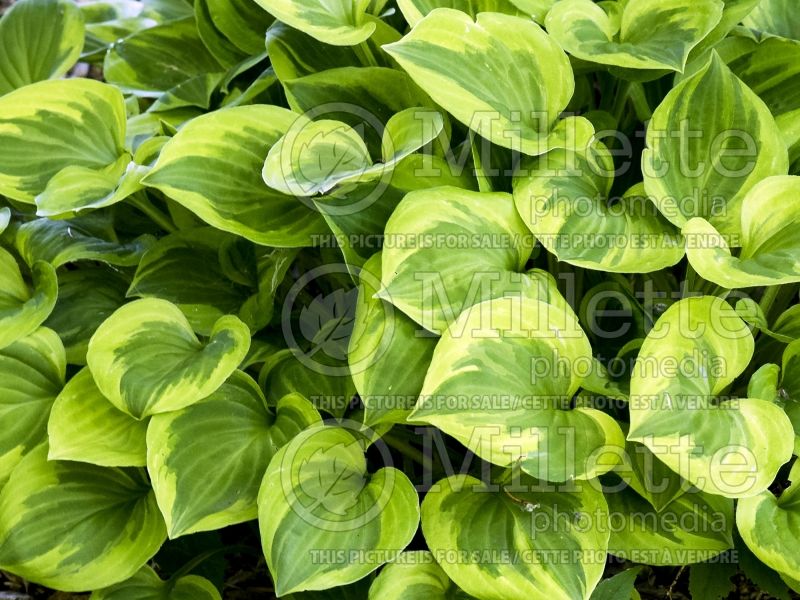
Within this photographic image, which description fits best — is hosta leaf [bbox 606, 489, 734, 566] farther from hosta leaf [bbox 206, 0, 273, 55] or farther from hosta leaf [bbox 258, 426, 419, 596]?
hosta leaf [bbox 206, 0, 273, 55]

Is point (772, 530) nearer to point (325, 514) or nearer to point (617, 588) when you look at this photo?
point (617, 588)

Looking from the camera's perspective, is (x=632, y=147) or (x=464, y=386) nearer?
(x=464, y=386)

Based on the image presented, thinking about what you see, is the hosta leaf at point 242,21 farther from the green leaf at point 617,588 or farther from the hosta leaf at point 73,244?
the green leaf at point 617,588

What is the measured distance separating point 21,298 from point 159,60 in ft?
1.74

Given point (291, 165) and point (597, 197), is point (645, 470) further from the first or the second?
point (291, 165)

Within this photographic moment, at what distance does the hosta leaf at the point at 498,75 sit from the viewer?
932 millimetres

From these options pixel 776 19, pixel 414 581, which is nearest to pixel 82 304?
pixel 414 581

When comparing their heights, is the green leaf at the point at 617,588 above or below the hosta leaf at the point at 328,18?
below

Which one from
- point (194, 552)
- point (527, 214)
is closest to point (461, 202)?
point (527, 214)

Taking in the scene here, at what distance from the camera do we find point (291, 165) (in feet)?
3.19

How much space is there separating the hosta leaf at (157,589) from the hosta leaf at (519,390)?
0.42 meters

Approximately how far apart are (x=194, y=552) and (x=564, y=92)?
31.2 inches

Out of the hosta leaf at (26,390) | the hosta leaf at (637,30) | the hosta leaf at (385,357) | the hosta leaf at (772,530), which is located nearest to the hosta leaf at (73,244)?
the hosta leaf at (26,390)

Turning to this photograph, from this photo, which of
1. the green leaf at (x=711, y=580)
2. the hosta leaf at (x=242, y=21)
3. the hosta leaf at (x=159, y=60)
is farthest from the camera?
the hosta leaf at (x=159, y=60)
